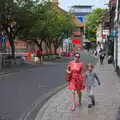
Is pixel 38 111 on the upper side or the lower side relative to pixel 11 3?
lower

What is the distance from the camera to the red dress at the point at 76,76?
14.5 meters

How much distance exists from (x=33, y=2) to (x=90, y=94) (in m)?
40.7

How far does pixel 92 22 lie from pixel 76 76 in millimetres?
153027

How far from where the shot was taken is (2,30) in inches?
2151

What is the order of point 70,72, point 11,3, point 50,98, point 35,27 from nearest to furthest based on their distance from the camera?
1. point 70,72
2. point 50,98
3. point 11,3
4. point 35,27

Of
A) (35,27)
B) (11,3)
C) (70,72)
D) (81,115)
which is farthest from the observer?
(35,27)

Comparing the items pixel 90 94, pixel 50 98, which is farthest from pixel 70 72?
pixel 50 98

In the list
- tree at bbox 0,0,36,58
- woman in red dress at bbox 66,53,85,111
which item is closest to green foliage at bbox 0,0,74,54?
tree at bbox 0,0,36,58

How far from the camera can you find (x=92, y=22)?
166875mm

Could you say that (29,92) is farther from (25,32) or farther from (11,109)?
(25,32)

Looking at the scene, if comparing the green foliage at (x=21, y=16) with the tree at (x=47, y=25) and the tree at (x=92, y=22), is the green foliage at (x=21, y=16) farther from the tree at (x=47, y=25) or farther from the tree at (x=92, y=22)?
the tree at (x=92, y=22)

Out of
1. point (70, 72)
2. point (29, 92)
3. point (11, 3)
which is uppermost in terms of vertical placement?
point (11, 3)

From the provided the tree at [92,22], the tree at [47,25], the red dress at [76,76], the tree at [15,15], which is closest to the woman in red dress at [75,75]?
the red dress at [76,76]

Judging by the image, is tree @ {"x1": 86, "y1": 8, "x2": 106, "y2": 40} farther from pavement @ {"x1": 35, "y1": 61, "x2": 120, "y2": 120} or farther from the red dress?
the red dress
